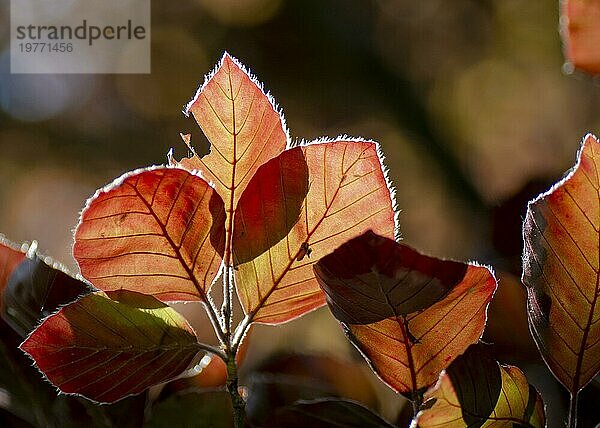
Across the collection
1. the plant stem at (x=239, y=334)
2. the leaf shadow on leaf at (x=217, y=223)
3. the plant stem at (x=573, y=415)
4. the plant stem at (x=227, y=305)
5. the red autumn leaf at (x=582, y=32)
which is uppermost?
the red autumn leaf at (x=582, y=32)

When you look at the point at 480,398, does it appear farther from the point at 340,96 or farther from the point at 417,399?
the point at 340,96

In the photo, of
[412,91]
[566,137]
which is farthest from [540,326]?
[412,91]

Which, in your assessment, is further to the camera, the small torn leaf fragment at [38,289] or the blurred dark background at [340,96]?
the blurred dark background at [340,96]

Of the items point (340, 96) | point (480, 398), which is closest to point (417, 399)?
point (480, 398)

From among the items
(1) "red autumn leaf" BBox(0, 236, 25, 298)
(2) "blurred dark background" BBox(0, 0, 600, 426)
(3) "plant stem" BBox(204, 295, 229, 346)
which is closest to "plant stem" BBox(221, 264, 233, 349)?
(3) "plant stem" BBox(204, 295, 229, 346)

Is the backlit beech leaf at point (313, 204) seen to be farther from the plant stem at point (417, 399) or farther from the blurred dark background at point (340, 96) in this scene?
the blurred dark background at point (340, 96)

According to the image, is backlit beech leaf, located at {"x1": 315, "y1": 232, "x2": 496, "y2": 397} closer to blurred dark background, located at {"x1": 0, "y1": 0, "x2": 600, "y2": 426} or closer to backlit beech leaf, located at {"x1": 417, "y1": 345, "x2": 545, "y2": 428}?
backlit beech leaf, located at {"x1": 417, "y1": 345, "x2": 545, "y2": 428}

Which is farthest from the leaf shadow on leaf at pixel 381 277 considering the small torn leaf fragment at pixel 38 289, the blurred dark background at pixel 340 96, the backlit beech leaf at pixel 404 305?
the blurred dark background at pixel 340 96
